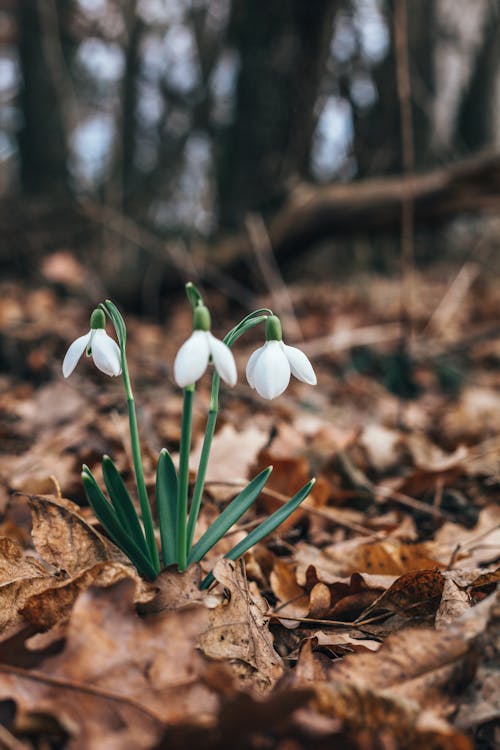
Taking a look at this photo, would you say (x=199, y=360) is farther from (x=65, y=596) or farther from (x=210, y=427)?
(x=65, y=596)

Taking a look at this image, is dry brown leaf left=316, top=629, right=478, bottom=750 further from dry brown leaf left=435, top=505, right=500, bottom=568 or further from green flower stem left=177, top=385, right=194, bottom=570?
dry brown leaf left=435, top=505, right=500, bottom=568

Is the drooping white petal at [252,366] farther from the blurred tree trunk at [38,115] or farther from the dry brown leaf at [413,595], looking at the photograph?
the blurred tree trunk at [38,115]

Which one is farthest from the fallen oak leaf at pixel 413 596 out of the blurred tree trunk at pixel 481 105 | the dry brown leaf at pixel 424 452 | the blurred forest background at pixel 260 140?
the blurred tree trunk at pixel 481 105

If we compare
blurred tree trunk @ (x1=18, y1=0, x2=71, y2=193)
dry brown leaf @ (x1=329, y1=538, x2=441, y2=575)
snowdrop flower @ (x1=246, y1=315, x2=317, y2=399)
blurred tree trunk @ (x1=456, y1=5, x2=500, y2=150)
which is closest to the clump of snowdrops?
snowdrop flower @ (x1=246, y1=315, x2=317, y2=399)

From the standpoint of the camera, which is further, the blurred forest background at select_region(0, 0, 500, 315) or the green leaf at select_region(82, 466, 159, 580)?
the blurred forest background at select_region(0, 0, 500, 315)

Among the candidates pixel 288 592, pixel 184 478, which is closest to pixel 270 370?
pixel 184 478

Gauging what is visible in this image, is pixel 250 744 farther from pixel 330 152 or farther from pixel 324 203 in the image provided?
pixel 330 152
